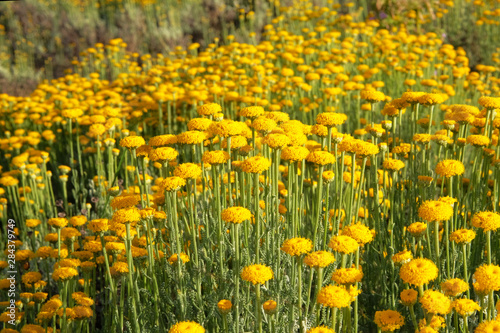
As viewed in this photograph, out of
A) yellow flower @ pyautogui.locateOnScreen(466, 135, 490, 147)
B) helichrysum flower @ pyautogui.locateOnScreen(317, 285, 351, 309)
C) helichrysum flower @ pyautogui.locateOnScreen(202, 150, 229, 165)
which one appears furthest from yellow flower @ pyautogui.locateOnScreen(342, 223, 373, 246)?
yellow flower @ pyautogui.locateOnScreen(466, 135, 490, 147)

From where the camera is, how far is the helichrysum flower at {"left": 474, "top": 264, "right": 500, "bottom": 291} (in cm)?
156

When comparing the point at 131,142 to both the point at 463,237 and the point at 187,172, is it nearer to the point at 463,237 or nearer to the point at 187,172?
the point at 187,172

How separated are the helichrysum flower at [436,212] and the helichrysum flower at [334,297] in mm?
450

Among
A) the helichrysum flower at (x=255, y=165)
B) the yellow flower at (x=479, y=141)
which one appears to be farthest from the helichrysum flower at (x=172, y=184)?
the yellow flower at (x=479, y=141)

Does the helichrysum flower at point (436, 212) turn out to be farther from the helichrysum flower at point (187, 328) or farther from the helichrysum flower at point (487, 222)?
the helichrysum flower at point (187, 328)

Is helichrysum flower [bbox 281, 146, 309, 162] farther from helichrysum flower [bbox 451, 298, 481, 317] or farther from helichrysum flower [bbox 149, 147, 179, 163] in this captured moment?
helichrysum flower [bbox 451, 298, 481, 317]

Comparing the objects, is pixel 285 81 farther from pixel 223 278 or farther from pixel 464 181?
pixel 223 278

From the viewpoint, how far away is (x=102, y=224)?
227 centimetres

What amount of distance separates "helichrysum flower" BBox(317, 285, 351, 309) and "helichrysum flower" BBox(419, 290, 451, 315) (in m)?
0.22


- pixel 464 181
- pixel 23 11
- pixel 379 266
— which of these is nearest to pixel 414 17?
pixel 464 181

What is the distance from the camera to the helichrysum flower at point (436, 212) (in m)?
1.80

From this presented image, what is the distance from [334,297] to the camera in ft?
5.10

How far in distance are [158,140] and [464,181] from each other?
1.65 m

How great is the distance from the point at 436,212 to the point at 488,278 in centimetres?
30
